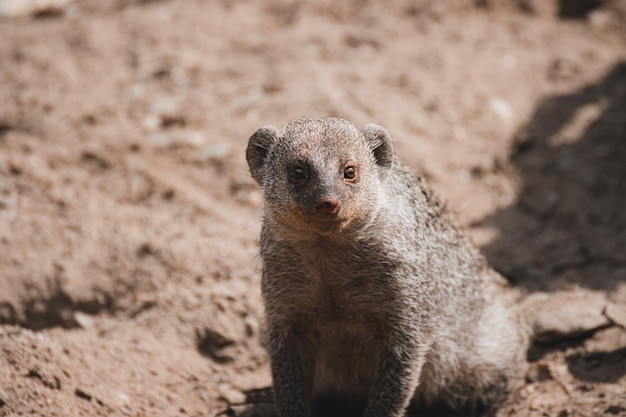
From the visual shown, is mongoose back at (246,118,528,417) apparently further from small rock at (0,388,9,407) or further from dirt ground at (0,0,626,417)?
small rock at (0,388,9,407)

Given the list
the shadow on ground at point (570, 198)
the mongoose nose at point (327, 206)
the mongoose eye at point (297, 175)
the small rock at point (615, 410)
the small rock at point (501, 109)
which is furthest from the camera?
the small rock at point (501, 109)

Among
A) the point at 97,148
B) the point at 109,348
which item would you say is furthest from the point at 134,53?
the point at 109,348

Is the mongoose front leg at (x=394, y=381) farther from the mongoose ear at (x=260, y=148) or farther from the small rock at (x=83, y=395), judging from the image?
the small rock at (x=83, y=395)

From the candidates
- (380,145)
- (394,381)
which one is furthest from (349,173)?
(394,381)

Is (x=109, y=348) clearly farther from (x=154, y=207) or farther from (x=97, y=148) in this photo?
(x=97, y=148)

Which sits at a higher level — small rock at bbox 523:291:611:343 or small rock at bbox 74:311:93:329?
small rock at bbox 523:291:611:343

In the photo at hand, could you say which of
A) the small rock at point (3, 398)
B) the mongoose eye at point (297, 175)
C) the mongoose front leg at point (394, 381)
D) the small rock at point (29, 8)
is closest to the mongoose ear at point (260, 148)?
the mongoose eye at point (297, 175)

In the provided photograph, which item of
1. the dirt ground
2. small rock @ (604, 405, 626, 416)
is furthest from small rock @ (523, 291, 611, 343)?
small rock @ (604, 405, 626, 416)

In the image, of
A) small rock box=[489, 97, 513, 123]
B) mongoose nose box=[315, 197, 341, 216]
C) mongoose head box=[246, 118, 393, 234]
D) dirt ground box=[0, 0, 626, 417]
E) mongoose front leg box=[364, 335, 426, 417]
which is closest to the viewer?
mongoose nose box=[315, 197, 341, 216]

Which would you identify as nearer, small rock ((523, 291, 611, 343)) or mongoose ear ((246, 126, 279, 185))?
mongoose ear ((246, 126, 279, 185))
